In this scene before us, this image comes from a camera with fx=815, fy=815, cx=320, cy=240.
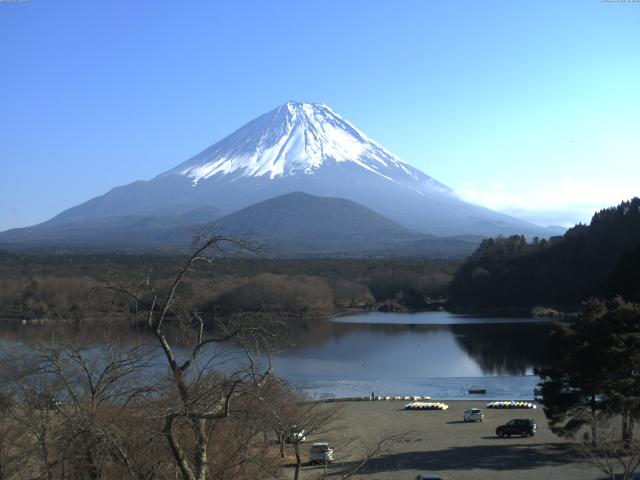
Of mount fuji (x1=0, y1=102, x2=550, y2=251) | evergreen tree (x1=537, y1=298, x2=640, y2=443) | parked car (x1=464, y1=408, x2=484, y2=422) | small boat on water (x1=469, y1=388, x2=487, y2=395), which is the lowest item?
small boat on water (x1=469, y1=388, x2=487, y2=395)

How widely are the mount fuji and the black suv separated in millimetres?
104970

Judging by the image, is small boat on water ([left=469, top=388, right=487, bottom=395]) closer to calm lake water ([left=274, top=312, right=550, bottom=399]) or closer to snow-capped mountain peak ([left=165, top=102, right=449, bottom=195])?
calm lake water ([left=274, top=312, right=550, bottom=399])

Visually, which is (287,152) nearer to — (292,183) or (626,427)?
(292,183)

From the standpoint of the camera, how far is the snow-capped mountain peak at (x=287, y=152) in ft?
429

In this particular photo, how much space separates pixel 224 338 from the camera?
3.40m

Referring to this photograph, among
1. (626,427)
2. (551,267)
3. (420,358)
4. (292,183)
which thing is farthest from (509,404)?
(292,183)

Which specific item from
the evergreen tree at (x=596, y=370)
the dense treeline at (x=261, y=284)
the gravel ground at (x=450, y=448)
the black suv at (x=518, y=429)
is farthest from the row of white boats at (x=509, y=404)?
the dense treeline at (x=261, y=284)

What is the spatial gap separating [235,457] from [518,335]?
24.7 m

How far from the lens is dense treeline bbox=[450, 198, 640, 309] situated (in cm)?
3878

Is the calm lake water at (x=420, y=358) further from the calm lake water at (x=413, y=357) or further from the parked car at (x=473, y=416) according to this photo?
the parked car at (x=473, y=416)

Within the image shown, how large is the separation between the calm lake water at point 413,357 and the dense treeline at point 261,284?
4.61 m

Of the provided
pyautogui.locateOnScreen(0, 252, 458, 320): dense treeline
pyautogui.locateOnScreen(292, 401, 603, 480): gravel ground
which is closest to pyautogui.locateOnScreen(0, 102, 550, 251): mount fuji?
pyautogui.locateOnScreen(0, 252, 458, 320): dense treeline

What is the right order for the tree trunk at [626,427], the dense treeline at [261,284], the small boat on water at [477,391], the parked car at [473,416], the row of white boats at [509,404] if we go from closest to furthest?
the tree trunk at [626,427], the parked car at [473,416], the row of white boats at [509,404], the small boat on water at [477,391], the dense treeline at [261,284]

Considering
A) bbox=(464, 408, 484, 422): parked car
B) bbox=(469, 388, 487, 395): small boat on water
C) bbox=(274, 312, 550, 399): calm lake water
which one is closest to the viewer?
bbox=(464, 408, 484, 422): parked car
